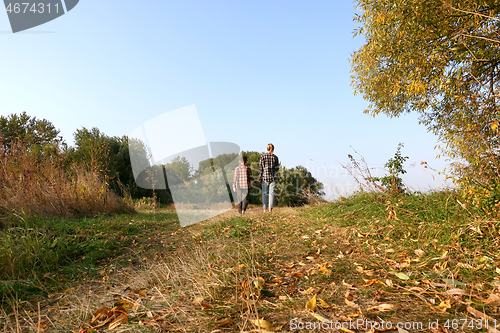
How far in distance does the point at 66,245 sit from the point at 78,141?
17218mm

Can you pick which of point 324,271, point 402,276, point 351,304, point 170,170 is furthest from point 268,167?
point 170,170

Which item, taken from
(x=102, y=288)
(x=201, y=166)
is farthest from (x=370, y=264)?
(x=201, y=166)

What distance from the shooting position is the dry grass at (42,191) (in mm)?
6801

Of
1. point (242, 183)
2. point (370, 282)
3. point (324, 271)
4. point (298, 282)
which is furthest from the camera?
point (242, 183)

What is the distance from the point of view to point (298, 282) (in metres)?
2.77

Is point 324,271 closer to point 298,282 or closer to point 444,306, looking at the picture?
point 298,282

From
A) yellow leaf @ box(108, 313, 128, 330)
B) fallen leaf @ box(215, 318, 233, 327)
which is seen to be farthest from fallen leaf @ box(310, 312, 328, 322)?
yellow leaf @ box(108, 313, 128, 330)

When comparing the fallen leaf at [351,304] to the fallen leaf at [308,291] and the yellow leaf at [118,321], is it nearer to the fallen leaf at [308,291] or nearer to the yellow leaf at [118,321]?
the fallen leaf at [308,291]

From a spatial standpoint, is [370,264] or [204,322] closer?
[204,322]

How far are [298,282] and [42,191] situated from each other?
7216 mm

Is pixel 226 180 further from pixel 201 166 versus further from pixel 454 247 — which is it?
pixel 454 247

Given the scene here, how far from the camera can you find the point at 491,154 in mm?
3453

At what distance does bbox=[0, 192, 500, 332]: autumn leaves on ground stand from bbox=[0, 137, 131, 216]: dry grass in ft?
7.78

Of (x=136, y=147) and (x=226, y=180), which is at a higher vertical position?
(x=136, y=147)
